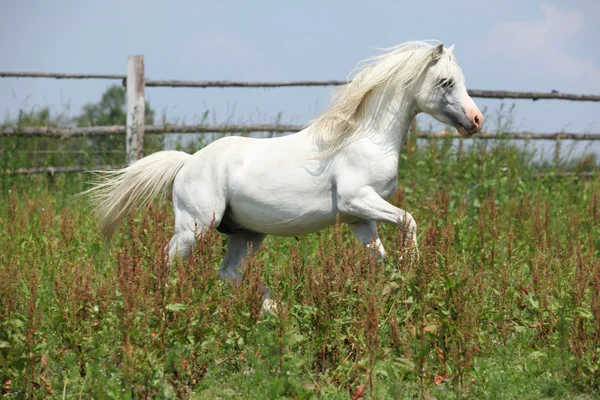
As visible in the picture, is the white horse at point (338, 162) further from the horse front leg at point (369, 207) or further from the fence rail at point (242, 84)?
the fence rail at point (242, 84)

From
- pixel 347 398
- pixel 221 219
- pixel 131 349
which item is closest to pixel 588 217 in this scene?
pixel 221 219

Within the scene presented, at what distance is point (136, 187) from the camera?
6086 mm

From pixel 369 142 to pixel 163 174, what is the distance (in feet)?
5.87

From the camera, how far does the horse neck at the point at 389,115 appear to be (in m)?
5.38

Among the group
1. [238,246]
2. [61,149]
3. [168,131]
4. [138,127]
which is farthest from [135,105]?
[238,246]

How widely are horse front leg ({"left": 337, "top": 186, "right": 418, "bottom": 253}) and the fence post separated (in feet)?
21.0

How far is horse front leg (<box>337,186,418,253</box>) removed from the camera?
5105mm

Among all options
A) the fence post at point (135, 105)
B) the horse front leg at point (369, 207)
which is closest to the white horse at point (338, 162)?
the horse front leg at point (369, 207)

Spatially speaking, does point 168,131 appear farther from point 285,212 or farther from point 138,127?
point 285,212

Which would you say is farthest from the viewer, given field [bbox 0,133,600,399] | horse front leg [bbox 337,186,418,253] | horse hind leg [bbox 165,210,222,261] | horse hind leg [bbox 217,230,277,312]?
horse hind leg [bbox 217,230,277,312]

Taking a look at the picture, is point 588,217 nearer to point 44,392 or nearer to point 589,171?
point 589,171

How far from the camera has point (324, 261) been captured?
14.8 ft

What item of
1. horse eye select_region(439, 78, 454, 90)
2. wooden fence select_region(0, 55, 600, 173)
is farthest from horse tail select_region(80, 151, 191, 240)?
wooden fence select_region(0, 55, 600, 173)

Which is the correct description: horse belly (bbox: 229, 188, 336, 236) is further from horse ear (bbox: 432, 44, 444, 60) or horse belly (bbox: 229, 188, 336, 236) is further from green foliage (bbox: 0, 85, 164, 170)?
green foliage (bbox: 0, 85, 164, 170)
